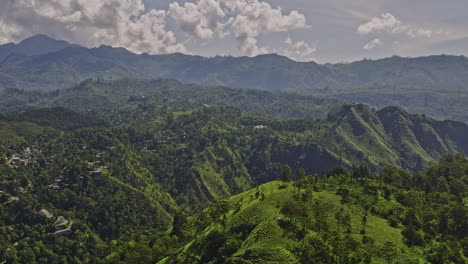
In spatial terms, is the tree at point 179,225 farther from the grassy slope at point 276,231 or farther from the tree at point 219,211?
the tree at point 219,211

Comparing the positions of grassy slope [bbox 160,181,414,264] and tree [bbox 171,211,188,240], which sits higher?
grassy slope [bbox 160,181,414,264]

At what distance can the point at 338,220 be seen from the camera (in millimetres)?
107438

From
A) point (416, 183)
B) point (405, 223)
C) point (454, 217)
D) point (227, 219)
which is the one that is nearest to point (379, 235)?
point (405, 223)

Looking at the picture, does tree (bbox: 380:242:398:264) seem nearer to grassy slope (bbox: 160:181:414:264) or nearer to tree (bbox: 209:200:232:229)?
grassy slope (bbox: 160:181:414:264)

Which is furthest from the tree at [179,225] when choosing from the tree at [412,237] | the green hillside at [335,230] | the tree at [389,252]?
the tree at [389,252]

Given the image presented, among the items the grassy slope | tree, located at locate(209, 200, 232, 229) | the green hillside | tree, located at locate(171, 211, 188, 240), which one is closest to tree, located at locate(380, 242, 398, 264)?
the green hillside

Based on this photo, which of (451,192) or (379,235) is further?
(451,192)

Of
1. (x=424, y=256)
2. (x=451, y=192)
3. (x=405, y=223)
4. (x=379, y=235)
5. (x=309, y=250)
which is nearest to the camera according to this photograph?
(x=309, y=250)

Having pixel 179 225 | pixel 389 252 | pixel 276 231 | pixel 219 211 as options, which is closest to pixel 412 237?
pixel 389 252

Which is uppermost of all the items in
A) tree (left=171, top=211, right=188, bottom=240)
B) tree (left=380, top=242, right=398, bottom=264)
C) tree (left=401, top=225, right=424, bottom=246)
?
tree (left=380, top=242, right=398, bottom=264)

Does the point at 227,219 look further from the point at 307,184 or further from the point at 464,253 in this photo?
the point at 464,253

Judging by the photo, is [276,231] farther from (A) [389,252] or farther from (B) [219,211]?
(A) [389,252]

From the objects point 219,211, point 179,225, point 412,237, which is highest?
point 219,211

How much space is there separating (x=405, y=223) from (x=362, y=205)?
54.6ft
